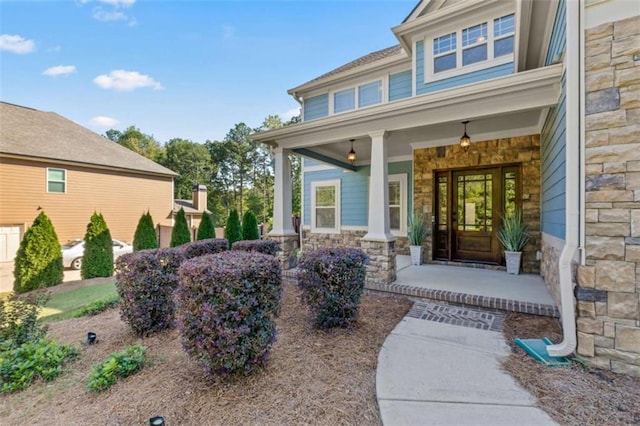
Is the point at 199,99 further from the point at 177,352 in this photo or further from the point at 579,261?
the point at 579,261

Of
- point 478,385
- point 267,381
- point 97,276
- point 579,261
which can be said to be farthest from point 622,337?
point 97,276

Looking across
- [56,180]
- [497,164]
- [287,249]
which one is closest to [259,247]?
[287,249]

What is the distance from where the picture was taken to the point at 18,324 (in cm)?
325

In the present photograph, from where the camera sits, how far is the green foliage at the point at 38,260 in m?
7.34

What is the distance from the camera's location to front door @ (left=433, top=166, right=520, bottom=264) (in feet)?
18.4

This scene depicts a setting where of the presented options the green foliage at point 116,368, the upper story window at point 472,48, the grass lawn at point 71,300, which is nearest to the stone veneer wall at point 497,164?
the upper story window at point 472,48

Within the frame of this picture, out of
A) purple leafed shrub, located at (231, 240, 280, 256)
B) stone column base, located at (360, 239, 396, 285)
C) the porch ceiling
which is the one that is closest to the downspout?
the porch ceiling

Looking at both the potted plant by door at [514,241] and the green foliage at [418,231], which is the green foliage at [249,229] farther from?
the potted plant by door at [514,241]

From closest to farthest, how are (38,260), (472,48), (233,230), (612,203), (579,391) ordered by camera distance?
(579,391), (612,203), (472,48), (38,260), (233,230)

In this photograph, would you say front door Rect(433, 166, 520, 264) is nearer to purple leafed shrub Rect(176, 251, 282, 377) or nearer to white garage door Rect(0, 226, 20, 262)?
purple leafed shrub Rect(176, 251, 282, 377)

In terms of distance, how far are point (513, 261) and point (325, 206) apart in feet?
16.8

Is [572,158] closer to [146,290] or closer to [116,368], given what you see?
[116,368]

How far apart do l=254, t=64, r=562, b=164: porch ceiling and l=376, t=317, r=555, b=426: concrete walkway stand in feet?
9.54

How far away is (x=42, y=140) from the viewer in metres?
11.4
